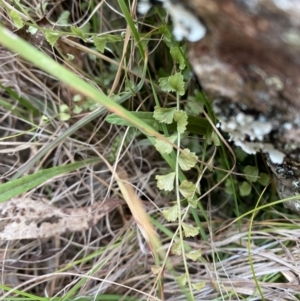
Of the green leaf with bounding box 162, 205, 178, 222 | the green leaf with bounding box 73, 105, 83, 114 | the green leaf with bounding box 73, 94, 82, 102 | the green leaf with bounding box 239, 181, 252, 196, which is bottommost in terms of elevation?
the green leaf with bounding box 239, 181, 252, 196

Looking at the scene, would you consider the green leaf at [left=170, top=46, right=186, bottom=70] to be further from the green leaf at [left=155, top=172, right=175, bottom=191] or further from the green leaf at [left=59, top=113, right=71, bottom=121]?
the green leaf at [left=59, top=113, right=71, bottom=121]

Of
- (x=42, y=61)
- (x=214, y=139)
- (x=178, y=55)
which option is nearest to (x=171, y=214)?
(x=214, y=139)

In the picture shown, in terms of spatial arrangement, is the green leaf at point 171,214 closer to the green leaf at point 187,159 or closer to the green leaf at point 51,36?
the green leaf at point 187,159

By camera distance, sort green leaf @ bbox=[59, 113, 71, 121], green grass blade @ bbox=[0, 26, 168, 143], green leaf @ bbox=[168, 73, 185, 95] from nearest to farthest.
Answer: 1. green grass blade @ bbox=[0, 26, 168, 143]
2. green leaf @ bbox=[168, 73, 185, 95]
3. green leaf @ bbox=[59, 113, 71, 121]

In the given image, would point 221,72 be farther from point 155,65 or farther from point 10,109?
point 10,109

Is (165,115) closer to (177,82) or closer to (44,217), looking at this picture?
(177,82)

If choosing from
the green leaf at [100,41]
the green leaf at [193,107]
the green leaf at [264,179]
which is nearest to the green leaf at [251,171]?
the green leaf at [264,179]

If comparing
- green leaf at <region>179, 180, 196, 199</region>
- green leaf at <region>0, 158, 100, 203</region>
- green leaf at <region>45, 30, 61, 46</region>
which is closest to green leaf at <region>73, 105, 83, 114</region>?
green leaf at <region>0, 158, 100, 203</region>
